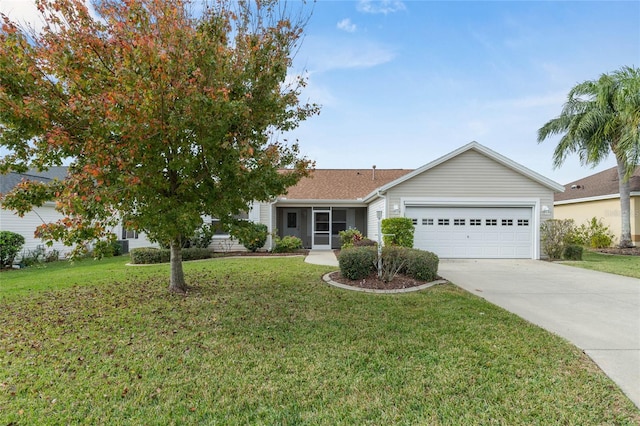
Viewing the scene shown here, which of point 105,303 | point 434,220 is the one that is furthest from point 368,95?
point 105,303

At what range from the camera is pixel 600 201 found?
1862cm

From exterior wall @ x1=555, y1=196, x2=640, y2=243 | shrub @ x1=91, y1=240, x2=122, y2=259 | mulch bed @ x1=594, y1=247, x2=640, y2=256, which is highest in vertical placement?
exterior wall @ x1=555, y1=196, x2=640, y2=243

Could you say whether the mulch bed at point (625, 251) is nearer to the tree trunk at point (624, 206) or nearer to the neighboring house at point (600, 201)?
the tree trunk at point (624, 206)

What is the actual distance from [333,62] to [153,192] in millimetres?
7572

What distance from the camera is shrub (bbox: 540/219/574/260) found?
12.6 m

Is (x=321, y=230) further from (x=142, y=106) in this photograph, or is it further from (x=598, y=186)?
(x=598, y=186)

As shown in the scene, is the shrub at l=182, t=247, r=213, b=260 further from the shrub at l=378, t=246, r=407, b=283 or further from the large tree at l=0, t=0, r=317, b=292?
the shrub at l=378, t=246, r=407, b=283

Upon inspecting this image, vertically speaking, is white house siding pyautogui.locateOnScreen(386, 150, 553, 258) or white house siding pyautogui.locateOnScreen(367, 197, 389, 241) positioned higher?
white house siding pyautogui.locateOnScreen(386, 150, 553, 258)

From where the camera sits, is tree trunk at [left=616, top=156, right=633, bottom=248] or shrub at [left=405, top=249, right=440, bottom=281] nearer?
shrub at [left=405, top=249, right=440, bottom=281]

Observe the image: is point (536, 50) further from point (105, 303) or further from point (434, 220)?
point (105, 303)

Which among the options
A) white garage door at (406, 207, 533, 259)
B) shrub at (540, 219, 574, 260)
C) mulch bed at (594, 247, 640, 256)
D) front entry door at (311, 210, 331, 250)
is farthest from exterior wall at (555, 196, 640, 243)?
front entry door at (311, 210, 331, 250)

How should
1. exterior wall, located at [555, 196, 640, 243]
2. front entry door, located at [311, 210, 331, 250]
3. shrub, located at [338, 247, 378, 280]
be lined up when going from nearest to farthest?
shrub, located at [338, 247, 378, 280] → exterior wall, located at [555, 196, 640, 243] → front entry door, located at [311, 210, 331, 250]

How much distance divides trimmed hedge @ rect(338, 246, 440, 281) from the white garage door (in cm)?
551

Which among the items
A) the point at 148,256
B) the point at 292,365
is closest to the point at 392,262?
the point at 292,365
